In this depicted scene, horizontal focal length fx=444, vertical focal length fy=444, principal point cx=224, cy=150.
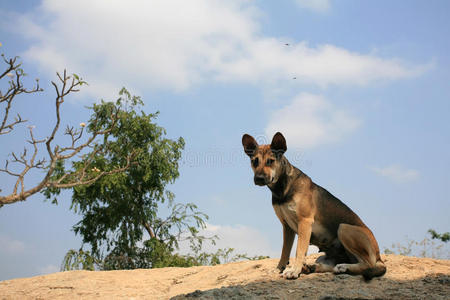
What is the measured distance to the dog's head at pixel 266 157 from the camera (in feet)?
24.2

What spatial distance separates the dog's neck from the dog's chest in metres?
0.09

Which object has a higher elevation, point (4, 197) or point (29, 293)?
point (4, 197)

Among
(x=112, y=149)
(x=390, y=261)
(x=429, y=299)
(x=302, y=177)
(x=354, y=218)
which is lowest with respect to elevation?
(x=429, y=299)

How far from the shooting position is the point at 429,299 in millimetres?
7078

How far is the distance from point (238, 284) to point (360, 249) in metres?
2.39

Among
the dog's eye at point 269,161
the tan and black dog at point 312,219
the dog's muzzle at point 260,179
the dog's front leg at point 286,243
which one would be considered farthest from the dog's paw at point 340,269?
the dog's eye at point 269,161

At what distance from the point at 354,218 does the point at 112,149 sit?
15.2 meters

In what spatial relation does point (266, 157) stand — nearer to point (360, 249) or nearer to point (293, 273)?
point (293, 273)

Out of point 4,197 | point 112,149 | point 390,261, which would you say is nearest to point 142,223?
point 112,149

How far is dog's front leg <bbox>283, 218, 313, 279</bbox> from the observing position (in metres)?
7.36

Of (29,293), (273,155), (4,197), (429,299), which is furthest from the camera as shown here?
(4,197)

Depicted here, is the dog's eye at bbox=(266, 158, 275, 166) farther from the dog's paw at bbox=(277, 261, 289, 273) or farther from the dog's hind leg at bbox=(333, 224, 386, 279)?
the dog's paw at bbox=(277, 261, 289, 273)

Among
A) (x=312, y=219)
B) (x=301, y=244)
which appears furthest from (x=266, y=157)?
(x=301, y=244)

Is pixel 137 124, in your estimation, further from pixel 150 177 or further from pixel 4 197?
pixel 4 197
